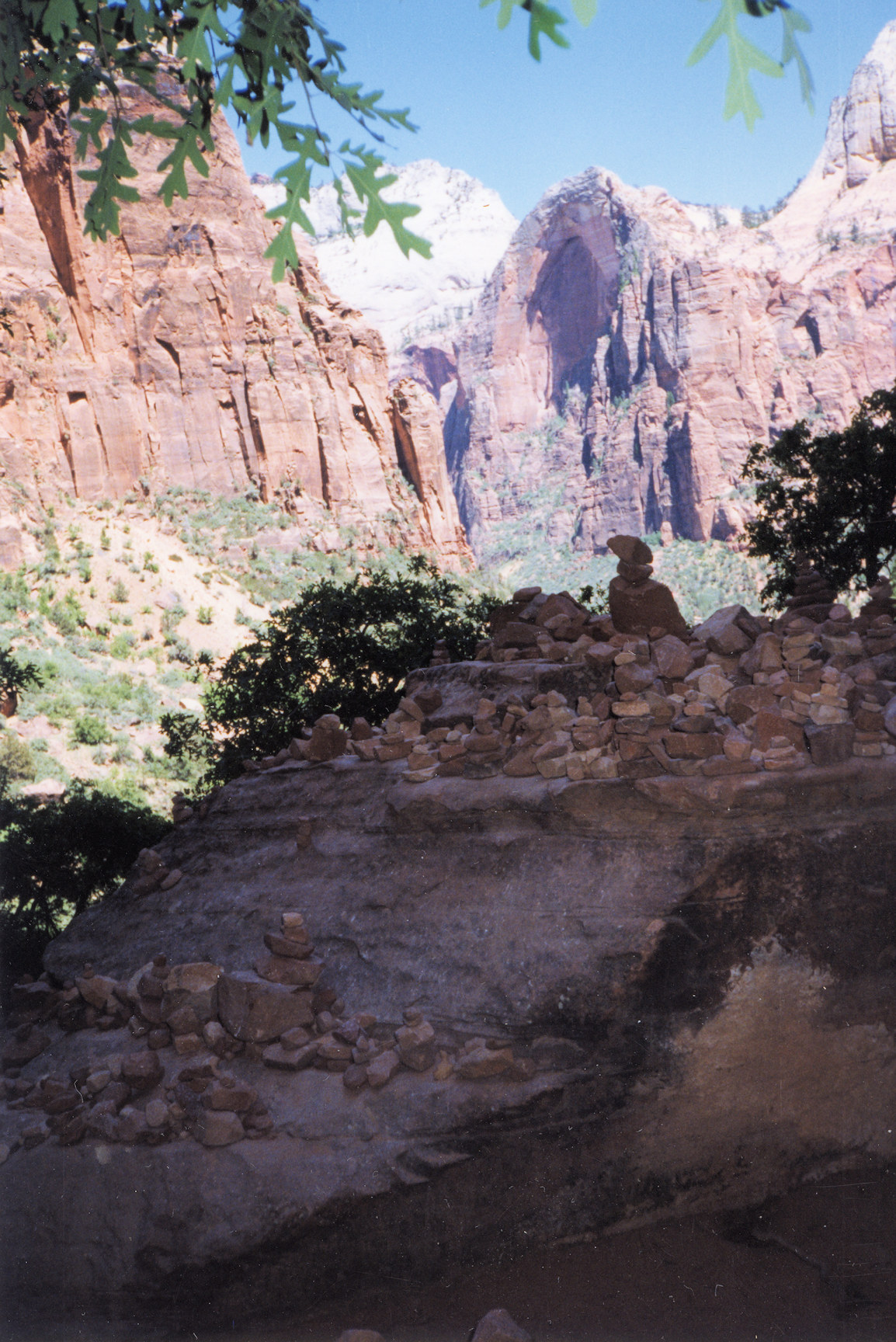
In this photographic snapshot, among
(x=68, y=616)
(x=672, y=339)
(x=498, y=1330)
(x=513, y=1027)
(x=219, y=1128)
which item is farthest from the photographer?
(x=672, y=339)

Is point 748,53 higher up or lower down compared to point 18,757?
higher up

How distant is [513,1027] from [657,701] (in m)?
2.65

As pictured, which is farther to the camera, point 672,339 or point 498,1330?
point 672,339

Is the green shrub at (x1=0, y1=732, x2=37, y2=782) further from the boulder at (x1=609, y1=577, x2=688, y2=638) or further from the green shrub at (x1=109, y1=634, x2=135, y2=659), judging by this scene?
the boulder at (x1=609, y1=577, x2=688, y2=638)

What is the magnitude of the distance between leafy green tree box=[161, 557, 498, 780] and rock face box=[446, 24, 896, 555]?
98.1 m

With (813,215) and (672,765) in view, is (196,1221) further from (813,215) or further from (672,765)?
(813,215)

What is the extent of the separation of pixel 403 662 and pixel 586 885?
32.9ft

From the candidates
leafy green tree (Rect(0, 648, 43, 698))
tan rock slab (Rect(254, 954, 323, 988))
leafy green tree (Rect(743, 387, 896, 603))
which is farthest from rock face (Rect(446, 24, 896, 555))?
tan rock slab (Rect(254, 954, 323, 988))

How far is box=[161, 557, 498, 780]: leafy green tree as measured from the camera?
15.7m

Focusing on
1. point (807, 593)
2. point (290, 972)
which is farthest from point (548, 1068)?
point (807, 593)

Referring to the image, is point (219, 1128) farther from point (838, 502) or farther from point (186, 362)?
point (186, 362)

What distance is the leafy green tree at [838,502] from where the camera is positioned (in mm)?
18250

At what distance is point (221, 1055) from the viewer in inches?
247

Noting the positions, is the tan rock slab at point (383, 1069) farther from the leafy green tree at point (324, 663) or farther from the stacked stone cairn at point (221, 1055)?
the leafy green tree at point (324, 663)
